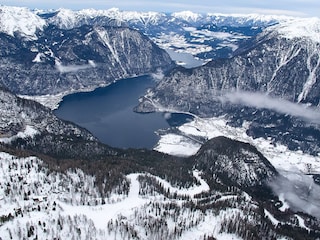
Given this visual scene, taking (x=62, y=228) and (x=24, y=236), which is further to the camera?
(x=62, y=228)

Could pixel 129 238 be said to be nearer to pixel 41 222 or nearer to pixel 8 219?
pixel 41 222

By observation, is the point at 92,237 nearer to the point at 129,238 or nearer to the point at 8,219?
the point at 129,238

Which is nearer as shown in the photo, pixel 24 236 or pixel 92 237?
pixel 24 236

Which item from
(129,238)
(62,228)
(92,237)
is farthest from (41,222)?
(129,238)

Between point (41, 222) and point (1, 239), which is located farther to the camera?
point (41, 222)

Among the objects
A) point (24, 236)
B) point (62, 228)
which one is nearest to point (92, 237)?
point (62, 228)

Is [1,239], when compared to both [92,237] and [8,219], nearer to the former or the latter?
[8,219]

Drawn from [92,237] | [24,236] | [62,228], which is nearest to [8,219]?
[24,236]
